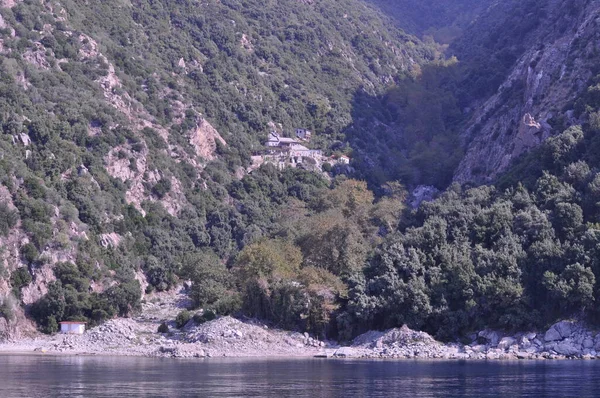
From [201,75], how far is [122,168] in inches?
1260

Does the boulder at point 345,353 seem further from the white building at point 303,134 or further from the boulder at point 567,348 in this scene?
the white building at point 303,134

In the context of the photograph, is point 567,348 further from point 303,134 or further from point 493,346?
point 303,134

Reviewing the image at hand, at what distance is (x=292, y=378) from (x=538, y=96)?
6409 centimetres

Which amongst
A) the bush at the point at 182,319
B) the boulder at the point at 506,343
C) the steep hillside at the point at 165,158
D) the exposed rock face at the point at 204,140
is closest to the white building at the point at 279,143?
the steep hillside at the point at 165,158

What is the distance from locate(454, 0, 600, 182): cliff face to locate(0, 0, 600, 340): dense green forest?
358 cm

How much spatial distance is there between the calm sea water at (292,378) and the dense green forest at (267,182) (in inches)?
424

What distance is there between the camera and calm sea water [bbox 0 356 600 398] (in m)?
49.3

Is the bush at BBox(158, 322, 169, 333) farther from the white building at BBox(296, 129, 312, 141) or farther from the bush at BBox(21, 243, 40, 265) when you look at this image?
the white building at BBox(296, 129, 312, 141)

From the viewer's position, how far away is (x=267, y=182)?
123m

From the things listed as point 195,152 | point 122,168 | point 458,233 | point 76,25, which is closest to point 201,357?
point 458,233

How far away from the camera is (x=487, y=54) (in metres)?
158

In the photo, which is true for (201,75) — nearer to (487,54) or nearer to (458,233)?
(487,54)

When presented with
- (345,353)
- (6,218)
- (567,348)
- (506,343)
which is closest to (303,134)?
(6,218)

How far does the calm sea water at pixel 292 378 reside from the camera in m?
49.3
